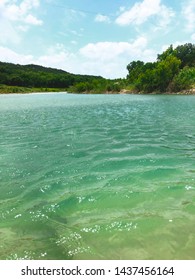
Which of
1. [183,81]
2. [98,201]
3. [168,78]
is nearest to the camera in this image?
[98,201]

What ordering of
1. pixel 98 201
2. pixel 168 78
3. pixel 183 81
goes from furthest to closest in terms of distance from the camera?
pixel 168 78
pixel 183 81
pixel 98 201

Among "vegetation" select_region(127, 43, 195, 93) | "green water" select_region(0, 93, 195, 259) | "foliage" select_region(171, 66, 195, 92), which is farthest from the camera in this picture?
"vegetation" select_region(127, 43, 195, 93)

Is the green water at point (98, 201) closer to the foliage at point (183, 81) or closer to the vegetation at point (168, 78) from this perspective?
the foliage at point (183, 81)

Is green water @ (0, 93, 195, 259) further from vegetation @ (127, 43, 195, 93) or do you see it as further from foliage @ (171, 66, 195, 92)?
vegetation @ (127, 43, 195, 93)

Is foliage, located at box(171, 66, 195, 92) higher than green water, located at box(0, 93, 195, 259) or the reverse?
higher

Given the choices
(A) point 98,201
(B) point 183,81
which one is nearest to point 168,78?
(B) point 183,81

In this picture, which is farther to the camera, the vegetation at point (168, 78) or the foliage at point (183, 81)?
the vegetation at point (168, 78)

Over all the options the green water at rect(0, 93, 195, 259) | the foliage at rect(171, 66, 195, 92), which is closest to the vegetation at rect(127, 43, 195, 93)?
the foliage at rect(171, 66, 195, 92)

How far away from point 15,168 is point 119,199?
16.3 ft

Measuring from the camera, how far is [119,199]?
808cm

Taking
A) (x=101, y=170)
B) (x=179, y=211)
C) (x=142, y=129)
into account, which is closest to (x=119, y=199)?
(x=179, y=211)

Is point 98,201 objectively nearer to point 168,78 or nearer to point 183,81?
point 183,81

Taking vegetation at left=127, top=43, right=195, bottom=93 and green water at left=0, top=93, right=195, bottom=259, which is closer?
green water at left=0, top=93, right=195, bottom=259

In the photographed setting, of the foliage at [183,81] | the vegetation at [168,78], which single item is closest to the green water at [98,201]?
the foliage at [183,81]
